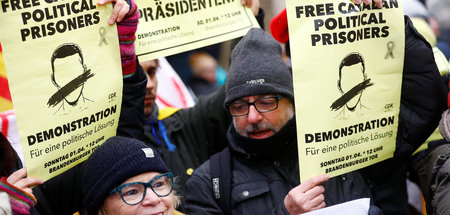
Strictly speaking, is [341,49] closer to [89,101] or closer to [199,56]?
[89,101]

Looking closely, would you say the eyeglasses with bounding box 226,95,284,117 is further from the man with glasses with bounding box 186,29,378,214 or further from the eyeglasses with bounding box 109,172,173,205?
the eyeglasses with bounding box 109,172,173,205

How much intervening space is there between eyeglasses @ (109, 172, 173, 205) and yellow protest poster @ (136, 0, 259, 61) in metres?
0.84

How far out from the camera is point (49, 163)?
2982 mm

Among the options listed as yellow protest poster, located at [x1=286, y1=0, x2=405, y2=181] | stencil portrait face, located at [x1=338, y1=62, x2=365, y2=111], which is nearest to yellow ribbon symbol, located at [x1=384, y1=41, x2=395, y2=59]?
yellow protest poster, located at [x1=286, y1=0, x2=405, y2=181]

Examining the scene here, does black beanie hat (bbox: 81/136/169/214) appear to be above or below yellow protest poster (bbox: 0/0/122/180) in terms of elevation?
below

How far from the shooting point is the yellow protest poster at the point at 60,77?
2.81 meters

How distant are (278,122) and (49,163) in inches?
54.1

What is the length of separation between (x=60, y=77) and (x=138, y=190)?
659 millimetres

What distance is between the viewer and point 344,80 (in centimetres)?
325

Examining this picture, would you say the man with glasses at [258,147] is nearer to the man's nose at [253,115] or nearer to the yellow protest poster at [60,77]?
the man's nose at [253,115]

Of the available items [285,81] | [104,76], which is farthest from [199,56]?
[104,76]

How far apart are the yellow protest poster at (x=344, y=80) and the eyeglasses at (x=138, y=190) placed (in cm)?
70

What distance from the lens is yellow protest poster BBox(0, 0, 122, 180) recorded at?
111 inches

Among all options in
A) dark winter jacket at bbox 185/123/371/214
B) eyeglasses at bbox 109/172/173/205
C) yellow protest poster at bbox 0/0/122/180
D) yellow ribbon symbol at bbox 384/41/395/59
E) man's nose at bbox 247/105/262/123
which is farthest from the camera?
man's nose at bbox 247/105/262/123
